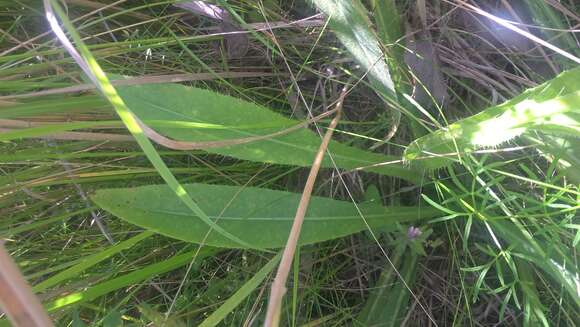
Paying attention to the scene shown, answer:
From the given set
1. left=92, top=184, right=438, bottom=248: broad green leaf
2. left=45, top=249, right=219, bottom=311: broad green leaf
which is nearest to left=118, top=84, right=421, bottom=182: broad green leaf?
left=92, top=184, right=438, bottom=248: broad green leaf

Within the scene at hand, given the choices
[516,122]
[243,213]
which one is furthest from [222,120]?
[516,122]

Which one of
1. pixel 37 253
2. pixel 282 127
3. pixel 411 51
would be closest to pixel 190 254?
pixel 282 127

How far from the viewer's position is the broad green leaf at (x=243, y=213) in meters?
0.84

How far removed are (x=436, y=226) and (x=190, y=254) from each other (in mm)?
421

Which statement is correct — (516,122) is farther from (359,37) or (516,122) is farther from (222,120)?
(222,120)

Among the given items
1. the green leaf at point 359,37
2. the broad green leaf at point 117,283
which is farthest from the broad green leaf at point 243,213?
the green leaf at point 359,37

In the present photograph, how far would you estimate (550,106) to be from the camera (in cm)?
61

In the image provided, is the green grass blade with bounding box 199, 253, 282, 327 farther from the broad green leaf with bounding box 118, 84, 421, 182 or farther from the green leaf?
the green leaf

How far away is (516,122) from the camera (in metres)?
0.65

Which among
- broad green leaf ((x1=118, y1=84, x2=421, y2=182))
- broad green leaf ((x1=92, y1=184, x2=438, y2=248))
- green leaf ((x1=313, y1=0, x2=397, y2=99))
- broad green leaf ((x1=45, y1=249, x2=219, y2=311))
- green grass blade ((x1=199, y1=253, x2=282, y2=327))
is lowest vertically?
broad green leaf ((x1=45, y1=249, x2=219, y2=311))

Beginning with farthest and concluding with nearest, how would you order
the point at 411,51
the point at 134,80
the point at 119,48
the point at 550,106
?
the point at 119,48
the point at 411,51
the point at 134,80
the point at 550,106

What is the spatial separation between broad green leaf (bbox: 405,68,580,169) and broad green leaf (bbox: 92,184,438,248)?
0.15m

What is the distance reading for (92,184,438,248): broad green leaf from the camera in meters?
0.84

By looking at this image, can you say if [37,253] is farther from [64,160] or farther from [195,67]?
[195,67]
